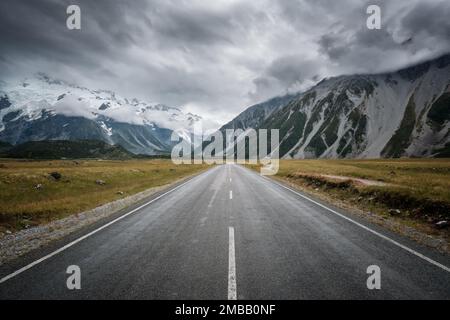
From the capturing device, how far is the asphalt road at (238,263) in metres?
4.86

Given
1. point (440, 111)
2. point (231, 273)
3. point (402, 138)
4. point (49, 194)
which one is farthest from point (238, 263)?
point (440, 111)

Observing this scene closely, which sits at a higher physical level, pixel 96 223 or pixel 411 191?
pixel 411 191

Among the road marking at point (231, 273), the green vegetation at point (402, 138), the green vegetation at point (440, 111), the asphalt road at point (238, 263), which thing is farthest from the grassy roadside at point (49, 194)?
the green vegetation at point (440, 111)

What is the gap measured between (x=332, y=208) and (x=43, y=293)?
12.1m

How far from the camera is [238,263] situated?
6082mm

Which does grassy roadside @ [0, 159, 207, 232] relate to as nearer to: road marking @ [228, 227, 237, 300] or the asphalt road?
the asphalt road

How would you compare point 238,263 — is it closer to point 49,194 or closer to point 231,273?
point 231,273

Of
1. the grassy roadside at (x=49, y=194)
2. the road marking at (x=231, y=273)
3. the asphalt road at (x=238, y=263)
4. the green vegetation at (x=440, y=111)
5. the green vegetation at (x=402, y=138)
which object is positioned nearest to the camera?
the road marking at (x=231, y=273)

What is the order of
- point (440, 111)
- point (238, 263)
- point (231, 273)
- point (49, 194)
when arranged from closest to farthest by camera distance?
point (231, 273) → point (238, 263) → point (49, 194) → point (440, 111)

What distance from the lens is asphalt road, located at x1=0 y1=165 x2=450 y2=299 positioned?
4.86 m

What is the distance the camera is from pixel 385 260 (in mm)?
6336

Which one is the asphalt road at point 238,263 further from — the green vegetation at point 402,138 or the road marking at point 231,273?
the green vegetation at point 402,138
